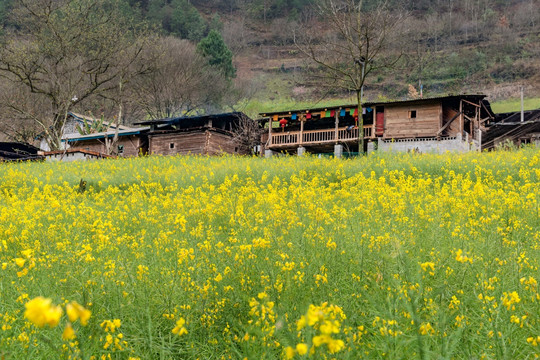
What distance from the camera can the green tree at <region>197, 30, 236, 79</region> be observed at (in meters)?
56.5

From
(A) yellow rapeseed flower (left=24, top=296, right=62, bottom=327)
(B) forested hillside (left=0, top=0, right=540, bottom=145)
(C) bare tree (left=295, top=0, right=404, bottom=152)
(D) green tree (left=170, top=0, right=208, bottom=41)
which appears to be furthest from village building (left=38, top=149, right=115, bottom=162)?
(D) green tree (left=170, top=0, right=208, bottom=41)

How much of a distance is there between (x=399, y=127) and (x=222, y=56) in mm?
37388

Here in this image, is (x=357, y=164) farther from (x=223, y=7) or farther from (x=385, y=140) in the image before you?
(x=223, y=7)

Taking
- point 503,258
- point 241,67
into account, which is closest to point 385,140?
point 503,258

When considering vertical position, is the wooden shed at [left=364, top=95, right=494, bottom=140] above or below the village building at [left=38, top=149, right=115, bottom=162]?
above

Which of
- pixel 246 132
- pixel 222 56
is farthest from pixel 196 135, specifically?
pixel 222 56

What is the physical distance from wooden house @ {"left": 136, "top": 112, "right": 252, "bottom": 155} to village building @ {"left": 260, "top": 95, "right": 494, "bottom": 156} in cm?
349

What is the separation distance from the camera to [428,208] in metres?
5.78

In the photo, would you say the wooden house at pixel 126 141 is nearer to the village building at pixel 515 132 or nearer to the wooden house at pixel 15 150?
the wooden house at pixel 15 150

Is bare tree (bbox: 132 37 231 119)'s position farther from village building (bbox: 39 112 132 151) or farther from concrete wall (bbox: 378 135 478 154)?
concrete wall (bbox: 378 135 478 154)

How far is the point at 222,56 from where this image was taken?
5766cm

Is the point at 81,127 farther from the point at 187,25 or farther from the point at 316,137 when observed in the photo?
the point at 187,25

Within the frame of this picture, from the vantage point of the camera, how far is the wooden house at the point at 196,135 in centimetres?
3053

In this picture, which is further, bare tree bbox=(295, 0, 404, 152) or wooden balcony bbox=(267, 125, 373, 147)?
wooden balcony bbox=(267, 125, 373, 147)
